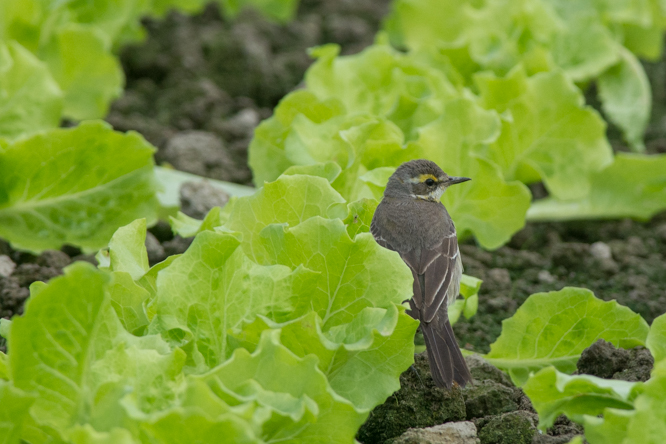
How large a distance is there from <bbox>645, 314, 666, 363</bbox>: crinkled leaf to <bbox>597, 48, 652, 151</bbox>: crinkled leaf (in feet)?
13.1

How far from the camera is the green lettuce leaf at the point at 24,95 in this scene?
5254 mm

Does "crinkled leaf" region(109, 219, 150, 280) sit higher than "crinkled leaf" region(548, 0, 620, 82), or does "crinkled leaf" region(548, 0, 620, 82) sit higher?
"crinkled leaf" region(109, 219, 150, 280)

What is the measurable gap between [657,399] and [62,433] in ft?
6.15

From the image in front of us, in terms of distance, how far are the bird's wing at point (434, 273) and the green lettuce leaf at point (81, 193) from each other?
1377mm

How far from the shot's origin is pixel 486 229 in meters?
5.00

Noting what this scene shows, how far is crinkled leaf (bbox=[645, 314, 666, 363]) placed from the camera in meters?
3.19

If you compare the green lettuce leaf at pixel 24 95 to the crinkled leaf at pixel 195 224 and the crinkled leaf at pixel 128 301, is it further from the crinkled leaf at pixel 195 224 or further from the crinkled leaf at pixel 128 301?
the crinkled leaf at pixel 128 301

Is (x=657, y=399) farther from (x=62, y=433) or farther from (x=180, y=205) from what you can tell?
(x=180, y=205)

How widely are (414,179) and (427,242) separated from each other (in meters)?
0.41

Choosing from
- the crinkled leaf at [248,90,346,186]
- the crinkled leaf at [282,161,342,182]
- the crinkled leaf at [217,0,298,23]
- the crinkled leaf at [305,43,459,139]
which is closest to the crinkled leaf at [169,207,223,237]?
the crinkled leaf at [282,161,342,182]

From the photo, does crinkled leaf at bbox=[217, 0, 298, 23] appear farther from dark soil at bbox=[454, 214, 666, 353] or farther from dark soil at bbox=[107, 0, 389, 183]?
dark soil at bbox=[454, 214, 666, 353]

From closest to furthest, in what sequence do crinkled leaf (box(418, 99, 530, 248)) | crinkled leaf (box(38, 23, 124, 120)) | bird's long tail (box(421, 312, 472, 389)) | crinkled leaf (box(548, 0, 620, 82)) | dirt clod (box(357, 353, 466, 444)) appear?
dirt clod (box(357, 353, 466, 444))
bird's long tail (box(421, 312, 472, 389))
crinkled leaf (box(418, 99, 530, 248))
crinkled leaf (box(38, 23, 124, 120))
crinkled leaf (box(548, 0, 620, 82))

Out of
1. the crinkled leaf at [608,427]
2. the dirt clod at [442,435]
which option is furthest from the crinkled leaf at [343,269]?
the crinkled leaf at [608,427]

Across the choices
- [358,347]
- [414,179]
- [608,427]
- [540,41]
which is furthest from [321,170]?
[540,41]
